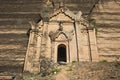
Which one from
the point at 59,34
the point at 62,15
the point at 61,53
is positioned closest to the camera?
the point at 59,34

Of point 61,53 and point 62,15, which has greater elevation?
point 62,15

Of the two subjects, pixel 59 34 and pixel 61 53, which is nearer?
pixel 59 34

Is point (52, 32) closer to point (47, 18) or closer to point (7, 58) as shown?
point (47, 18)

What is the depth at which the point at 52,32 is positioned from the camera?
54.9 ft

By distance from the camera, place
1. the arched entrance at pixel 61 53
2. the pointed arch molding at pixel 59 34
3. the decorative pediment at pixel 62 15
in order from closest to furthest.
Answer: the pointed arch molding at pixel 59 34
the arched entrance at pixel 61 53
the decorative pediment at pixel 62 15

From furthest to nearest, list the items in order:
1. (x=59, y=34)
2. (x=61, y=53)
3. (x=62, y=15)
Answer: (x=62, y=15) < (x=61, y=53) < (x=59, y=34)

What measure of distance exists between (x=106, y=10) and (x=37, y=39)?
20.1 feet

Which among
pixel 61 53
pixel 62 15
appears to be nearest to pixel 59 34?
pixel 61 53

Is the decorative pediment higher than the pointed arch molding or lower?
higher

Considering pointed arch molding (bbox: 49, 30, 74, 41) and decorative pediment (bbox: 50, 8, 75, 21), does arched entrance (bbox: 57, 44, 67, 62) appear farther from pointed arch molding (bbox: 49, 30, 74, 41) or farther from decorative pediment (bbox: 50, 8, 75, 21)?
decorative pediment (bbox: 50, 8, 75, 21)

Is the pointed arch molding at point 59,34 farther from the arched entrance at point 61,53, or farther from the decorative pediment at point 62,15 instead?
the decorative pediment at point 62,15

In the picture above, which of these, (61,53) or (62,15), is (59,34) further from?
(62,15)

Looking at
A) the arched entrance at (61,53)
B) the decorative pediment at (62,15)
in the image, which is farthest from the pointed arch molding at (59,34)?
the decorative pediment at (62,15)

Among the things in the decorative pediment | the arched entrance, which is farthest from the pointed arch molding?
the decorative pediment
